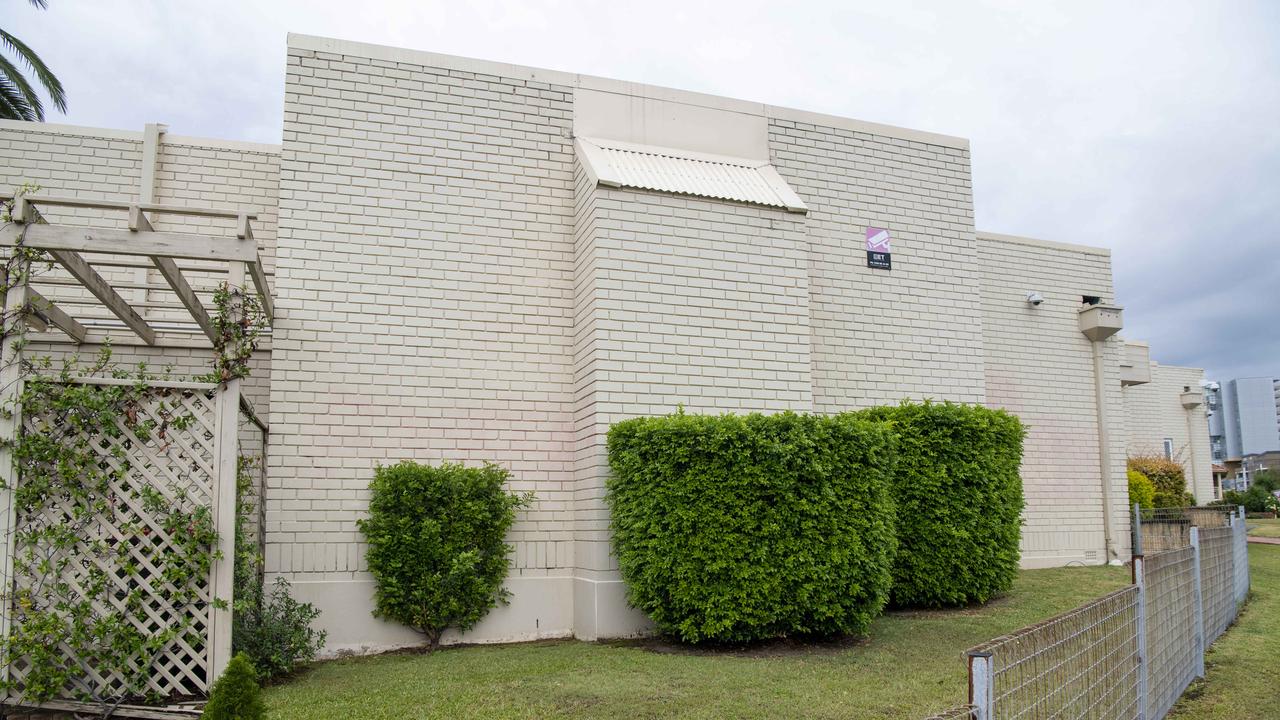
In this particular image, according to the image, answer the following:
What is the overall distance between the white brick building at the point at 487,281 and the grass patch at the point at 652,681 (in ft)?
3.41

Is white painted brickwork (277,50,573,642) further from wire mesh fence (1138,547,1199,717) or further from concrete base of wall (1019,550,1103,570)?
concrete base of wall (1019,550,1103,570)

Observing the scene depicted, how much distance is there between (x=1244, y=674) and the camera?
6676mm

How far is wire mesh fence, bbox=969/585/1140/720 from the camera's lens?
3205 millimetres

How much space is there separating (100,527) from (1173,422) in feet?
90.7

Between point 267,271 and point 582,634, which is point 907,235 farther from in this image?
point 267,271

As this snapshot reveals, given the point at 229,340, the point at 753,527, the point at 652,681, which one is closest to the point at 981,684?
the point at 652,681

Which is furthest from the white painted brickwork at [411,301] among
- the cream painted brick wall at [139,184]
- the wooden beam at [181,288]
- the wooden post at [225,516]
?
the wooden post at [225,516]

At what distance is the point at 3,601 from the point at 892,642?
20.9ft

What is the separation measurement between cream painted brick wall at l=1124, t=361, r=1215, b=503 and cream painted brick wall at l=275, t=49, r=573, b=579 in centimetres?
1951

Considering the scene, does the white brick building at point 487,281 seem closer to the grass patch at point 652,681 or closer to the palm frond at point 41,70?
the grass patch at point 652,681

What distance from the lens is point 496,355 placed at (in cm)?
887

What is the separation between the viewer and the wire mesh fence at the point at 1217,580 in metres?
7.30

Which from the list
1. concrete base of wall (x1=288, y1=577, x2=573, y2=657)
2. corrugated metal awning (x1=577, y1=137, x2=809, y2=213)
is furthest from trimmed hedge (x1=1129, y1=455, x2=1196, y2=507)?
concrete base of wall (x1=288, y1=577, x2=573, y2=657)

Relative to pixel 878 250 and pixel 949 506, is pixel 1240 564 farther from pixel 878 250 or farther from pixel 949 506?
pixel 878 250
